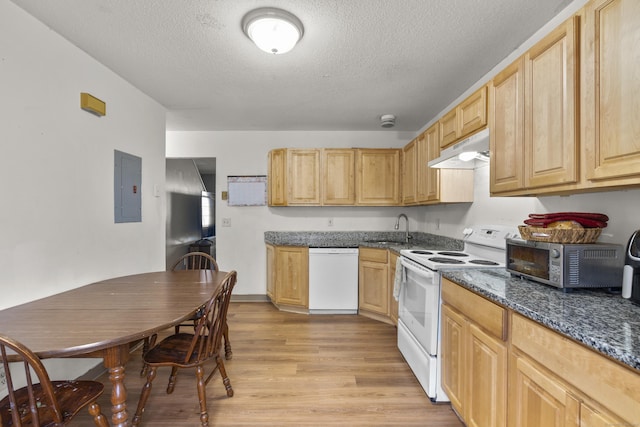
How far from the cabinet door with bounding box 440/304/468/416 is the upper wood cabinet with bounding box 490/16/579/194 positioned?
0.81 meters

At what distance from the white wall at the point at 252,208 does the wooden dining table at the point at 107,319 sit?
1.94 m

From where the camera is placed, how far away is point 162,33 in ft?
5.90

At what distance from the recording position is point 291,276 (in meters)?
3.48

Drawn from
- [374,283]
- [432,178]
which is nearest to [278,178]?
[374,283]

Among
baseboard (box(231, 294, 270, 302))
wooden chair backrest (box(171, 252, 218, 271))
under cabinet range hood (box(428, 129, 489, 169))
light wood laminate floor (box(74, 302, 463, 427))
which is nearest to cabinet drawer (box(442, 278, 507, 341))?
light wood laminate floor (box(74, 302, 463, 427))

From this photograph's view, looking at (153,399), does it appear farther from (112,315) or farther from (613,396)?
(613,396)

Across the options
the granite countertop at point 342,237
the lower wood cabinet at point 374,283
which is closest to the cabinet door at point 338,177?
the granite countertop at point 342,237

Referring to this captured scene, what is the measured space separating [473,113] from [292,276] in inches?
99.4

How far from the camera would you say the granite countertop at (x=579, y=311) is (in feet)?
2.60

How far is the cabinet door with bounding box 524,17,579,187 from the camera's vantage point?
1.21 m

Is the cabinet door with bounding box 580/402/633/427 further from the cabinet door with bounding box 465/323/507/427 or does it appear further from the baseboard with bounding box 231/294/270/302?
the baseboard with bounding box 231/294/270/302

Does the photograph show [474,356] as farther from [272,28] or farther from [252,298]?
[252,298]

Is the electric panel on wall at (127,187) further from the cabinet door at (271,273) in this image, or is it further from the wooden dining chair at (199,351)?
the cabinet door at (271,273)

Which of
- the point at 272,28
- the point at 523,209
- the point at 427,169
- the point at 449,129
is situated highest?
the point at 272,28
